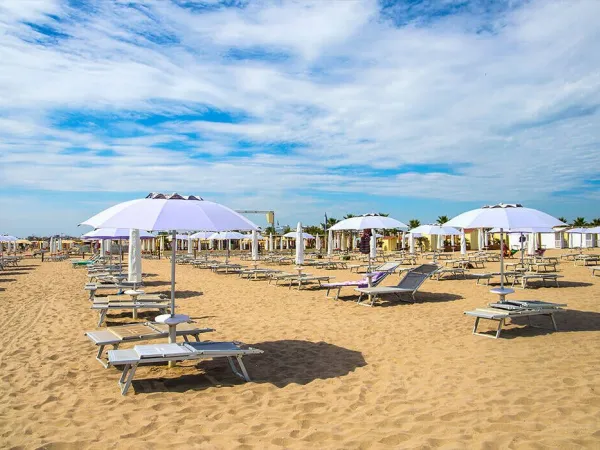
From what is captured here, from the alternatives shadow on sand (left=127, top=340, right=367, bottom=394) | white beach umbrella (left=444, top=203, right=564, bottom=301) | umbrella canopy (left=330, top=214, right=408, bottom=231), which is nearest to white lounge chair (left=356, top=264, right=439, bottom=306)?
umbrella canopy (left=330, top=214, right=408, bottom=231)

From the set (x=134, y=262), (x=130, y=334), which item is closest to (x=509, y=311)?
(x=130, y=334)

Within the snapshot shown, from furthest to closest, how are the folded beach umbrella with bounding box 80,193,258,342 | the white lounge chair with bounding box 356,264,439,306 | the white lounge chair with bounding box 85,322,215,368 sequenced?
1. the white lounge chair with bounding box 356,264,439,306
2. the white lounge chair with bounding box 85,322,215,368
3. the folded beach umbrella with bounding box 80,193,258,342

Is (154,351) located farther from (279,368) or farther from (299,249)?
(299,249)

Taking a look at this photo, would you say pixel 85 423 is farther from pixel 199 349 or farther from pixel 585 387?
pixel 585 387

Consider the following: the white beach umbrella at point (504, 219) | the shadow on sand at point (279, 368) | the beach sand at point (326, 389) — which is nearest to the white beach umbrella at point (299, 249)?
the beach sand at point (326, 389)

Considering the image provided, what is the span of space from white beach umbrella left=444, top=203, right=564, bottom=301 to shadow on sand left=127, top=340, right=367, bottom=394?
3124 mm

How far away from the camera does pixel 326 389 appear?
180 inches

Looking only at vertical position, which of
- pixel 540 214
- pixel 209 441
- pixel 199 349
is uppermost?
pixel 540 214

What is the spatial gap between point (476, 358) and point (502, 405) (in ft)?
5.32

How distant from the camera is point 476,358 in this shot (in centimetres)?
558

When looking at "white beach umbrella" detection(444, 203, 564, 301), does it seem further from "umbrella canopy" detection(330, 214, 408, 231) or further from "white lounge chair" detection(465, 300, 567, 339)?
"umbrella canopy" detection(330, 214, 408, 231)

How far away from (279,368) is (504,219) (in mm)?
4400

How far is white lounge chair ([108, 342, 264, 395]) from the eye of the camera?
14.2 ft

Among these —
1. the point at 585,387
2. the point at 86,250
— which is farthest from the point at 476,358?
the point at 86,250
